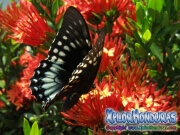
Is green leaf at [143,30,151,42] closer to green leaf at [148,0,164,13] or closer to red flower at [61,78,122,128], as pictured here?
green leaf at [148,0,164,13]

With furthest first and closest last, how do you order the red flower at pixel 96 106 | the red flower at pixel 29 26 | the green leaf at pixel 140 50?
1. the red flower at pixel 29 26
2. the green leaf at pixel 140 50
3. the red flower at pixel 96 106

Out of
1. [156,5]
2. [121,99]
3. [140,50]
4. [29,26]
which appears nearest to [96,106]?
[121,99]

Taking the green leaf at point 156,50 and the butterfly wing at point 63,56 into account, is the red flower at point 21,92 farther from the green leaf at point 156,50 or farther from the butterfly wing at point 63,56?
the green leaf at point 156,50

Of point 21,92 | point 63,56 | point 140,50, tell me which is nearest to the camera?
point 140,50

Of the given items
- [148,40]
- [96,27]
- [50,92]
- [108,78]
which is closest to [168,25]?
[148,40]

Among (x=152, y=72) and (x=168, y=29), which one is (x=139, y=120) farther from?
(x=168, y=29)

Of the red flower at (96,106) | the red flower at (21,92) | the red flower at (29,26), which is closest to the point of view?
the red flower at (96,106)

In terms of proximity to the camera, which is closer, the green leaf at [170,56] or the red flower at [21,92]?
the green leaf at [170,56]

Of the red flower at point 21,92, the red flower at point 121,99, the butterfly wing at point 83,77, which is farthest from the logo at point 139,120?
the red flower at point 21,92
